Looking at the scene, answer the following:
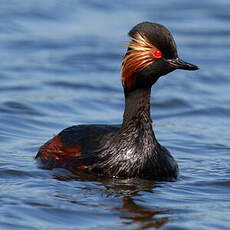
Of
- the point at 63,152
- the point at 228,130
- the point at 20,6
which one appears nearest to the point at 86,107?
the point at 228,130

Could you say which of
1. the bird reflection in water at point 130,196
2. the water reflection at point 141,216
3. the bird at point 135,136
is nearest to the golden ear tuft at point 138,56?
the bird at point 135,136

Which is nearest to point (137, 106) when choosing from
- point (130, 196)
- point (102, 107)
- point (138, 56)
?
point (138, 56)

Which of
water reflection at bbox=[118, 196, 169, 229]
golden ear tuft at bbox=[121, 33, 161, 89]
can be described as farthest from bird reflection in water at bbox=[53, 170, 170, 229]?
golden ear tuft at bbox=[121, 33, 161, 89]

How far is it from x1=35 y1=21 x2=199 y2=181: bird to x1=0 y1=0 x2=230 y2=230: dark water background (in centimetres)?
21

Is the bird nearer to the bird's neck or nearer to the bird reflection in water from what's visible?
the bird's neck

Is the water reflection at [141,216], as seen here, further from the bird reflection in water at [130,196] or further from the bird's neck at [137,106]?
the bird's neck at [137,106]

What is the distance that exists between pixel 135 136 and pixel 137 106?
1.50 feet

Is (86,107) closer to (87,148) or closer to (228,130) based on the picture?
(228,130)

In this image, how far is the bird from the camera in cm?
1037

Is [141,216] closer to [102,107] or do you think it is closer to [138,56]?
[138,56]

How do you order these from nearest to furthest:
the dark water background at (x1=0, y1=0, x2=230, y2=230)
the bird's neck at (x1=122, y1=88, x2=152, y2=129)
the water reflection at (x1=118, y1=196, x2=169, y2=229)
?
the water reflection at (x1=118, y1=196, x2=169, y2=229) < the dark water background at (x1=0, y1=0, x2=230, y2=230) < the bird's neck at (x1=122, y1=88, x2=152, y2=129)

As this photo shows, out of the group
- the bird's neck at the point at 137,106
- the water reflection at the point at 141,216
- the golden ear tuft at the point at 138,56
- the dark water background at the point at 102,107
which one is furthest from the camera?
the bird's neck at the point at 137,106

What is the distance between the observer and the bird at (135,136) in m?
10.4

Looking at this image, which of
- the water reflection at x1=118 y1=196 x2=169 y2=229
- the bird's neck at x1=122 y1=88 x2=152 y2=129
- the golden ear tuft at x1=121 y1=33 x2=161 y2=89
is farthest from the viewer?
the bird's neck at x1=122 y1=88 x2=152 y2=129
